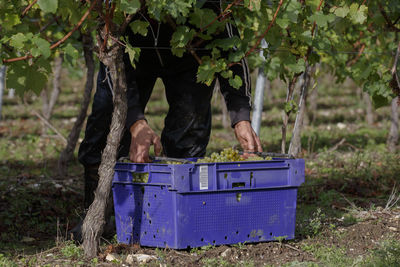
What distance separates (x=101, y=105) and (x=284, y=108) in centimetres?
126

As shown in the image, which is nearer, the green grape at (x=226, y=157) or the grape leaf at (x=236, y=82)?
the green grape at (x=226, y=157)

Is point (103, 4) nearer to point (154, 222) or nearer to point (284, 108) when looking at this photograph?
point (154, 222)

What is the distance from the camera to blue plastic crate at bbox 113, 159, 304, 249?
2881mm

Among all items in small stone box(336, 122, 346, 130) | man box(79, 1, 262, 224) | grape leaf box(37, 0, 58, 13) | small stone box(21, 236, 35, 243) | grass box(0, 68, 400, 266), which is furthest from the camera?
small stone box(336, 122, 346, 130)

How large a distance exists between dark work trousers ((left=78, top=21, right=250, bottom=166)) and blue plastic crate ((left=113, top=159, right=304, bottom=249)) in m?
0.62

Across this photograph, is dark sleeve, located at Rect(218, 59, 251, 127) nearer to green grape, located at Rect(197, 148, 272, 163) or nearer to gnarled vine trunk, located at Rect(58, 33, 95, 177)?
green grape, located at Rect(197, 148, 272, 163)

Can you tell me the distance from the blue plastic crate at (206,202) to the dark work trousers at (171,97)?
622 mm

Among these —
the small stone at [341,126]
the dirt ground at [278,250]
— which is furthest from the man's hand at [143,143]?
the small stone at [341,126]

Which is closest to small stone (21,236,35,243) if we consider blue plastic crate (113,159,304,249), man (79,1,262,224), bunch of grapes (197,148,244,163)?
man (79,1,262,224)

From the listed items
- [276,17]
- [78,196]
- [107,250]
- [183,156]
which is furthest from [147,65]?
[78,196]

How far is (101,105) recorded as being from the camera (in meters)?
3.64

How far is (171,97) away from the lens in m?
3.77

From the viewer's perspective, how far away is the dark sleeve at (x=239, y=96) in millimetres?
3400

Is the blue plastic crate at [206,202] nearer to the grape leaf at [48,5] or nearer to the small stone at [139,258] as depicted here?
the small stone at [139,258]
